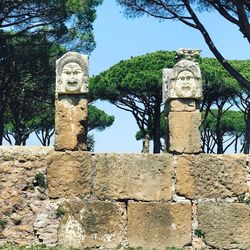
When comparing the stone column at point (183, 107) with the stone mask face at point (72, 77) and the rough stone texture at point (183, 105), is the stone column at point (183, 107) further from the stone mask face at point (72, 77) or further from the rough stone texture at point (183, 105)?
the stone mask face at point (72, 77)

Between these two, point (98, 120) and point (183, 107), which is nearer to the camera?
point (183, 107)

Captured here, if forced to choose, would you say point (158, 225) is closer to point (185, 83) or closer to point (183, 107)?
point (183, 107)

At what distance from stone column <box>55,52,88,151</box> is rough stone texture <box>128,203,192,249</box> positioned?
89cm

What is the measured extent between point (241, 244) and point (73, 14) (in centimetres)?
990

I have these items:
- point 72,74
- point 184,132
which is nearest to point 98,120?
point 72,74

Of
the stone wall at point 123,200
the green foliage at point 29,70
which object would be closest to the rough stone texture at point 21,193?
the stone wall at point 123,200

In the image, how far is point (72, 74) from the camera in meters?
5.62

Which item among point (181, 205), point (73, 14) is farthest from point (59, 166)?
point (73, 14)

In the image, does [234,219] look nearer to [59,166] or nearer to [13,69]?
[59,166]

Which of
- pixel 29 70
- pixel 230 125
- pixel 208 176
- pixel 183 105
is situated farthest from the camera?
pixel 230 125

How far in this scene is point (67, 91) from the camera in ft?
18.3

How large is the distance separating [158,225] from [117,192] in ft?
1.72

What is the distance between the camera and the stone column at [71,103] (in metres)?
5.52

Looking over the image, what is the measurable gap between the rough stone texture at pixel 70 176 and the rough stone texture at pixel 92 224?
120mm
